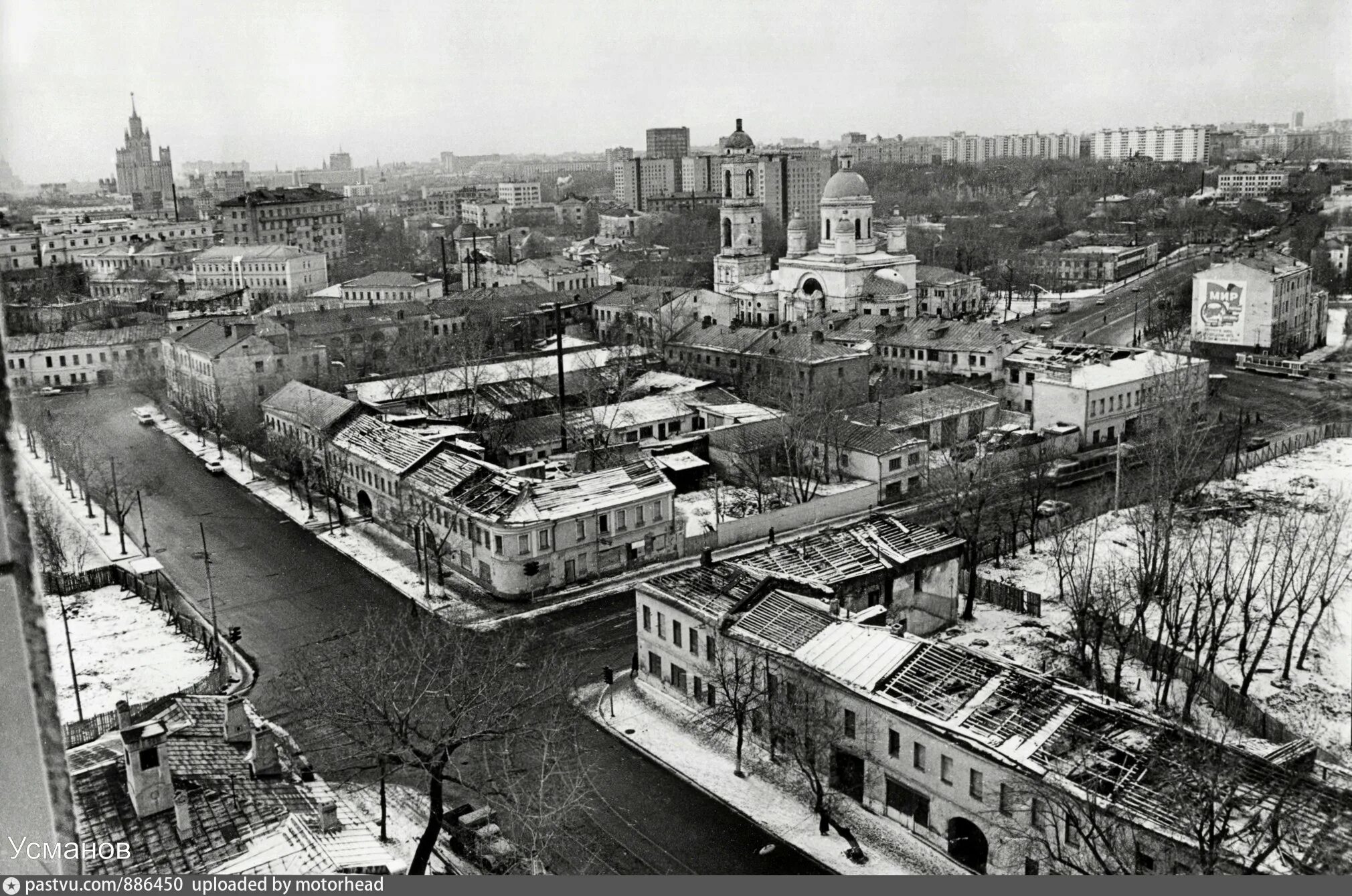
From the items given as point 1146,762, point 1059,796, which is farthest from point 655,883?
point 1146,762

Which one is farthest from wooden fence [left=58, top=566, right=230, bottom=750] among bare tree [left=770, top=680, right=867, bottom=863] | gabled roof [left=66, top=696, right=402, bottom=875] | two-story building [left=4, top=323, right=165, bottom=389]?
two-story building [left=4, top=323, right=165, bottom=389]

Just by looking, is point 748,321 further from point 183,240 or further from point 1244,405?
point 183,240

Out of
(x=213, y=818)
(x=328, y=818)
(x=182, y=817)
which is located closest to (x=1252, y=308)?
(x=328, y=818)

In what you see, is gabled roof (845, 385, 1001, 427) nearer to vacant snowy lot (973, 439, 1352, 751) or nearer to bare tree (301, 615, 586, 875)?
vacant snowy lot (973, 439, 1352, 751)

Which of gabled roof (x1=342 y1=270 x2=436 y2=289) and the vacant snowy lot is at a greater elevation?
gabled roof (x1=342 y1=270 x2=436 y2=289)

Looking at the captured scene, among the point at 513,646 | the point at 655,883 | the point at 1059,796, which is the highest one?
the point at 655,883

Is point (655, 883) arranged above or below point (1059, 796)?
above
